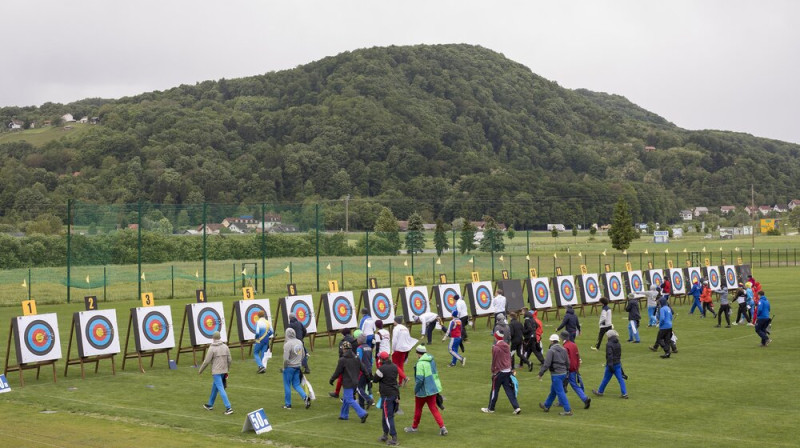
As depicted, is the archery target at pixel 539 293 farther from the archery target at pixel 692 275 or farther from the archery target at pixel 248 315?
the archery target at pixel 248 315

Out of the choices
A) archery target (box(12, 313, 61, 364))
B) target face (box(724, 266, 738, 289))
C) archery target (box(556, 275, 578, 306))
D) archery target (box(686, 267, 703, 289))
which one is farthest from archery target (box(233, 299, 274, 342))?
target face (box(724, 266, 738, 289))

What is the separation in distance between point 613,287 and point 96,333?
2556 cm

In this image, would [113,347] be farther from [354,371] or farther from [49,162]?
[49,162]

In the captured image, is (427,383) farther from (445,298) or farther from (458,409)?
(445,298)

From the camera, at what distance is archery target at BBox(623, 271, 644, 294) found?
144ft

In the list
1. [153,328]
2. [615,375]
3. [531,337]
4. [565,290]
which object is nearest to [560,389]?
[615,375]

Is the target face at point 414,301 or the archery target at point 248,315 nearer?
the archery target at point 248,315

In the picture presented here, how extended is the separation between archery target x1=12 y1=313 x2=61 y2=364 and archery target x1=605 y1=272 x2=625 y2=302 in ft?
85.3

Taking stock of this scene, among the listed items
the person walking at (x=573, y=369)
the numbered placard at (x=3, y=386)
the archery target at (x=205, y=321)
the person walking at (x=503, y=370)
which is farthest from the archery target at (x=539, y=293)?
the numbered placard at (x=3, y=386)

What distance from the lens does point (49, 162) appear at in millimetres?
133625

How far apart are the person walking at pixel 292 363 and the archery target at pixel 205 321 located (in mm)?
7730

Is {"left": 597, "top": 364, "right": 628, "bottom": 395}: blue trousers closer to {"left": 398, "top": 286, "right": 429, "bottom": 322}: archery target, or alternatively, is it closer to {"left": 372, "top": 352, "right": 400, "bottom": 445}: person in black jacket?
{"left": 372, "top": 352, "right": 400, "bottom": 445}: person in black jacket

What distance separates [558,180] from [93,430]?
17129 cm

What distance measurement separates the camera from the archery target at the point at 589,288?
133 ft
